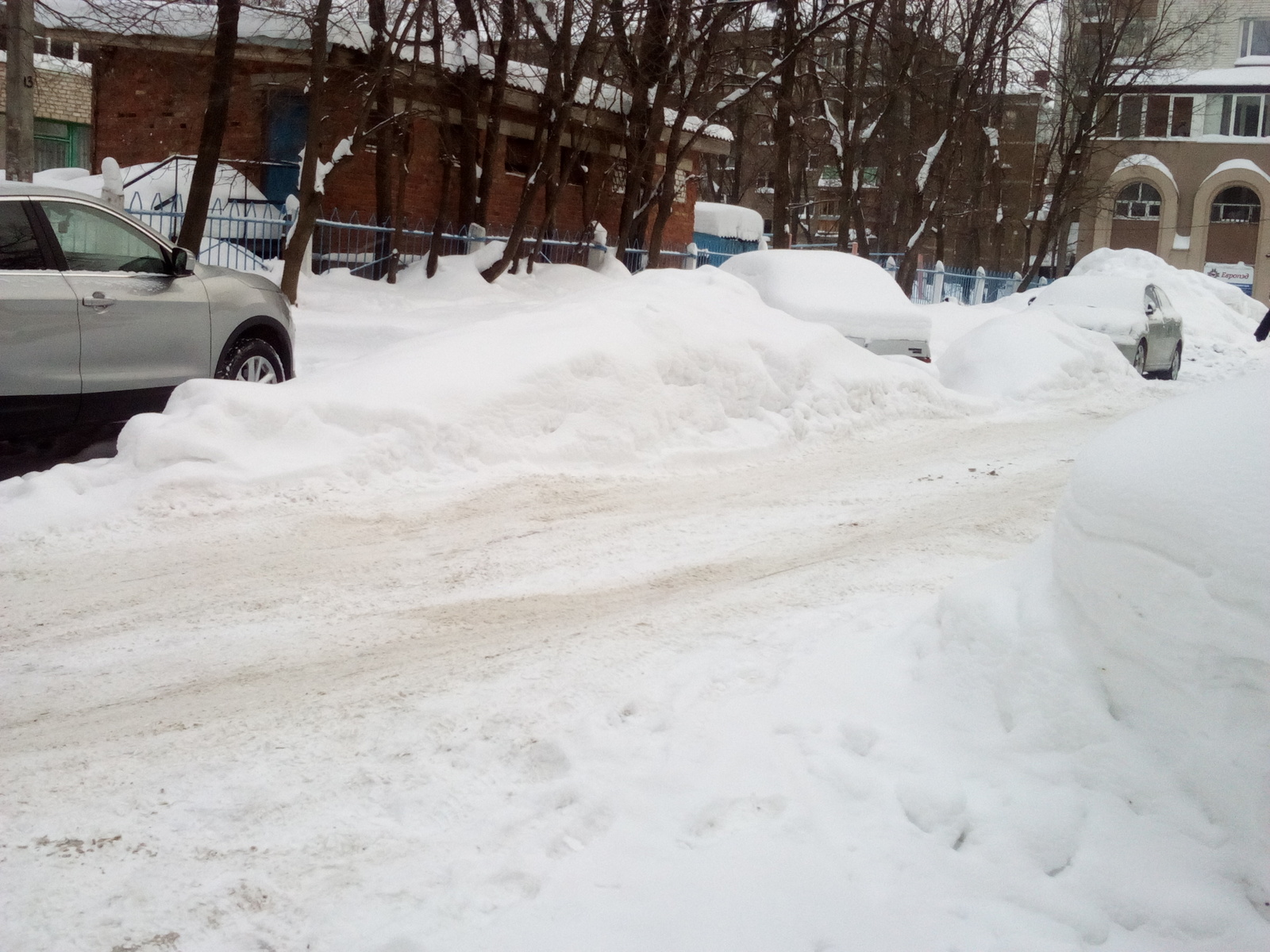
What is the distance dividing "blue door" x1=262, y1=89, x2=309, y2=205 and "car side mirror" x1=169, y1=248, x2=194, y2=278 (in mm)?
13659

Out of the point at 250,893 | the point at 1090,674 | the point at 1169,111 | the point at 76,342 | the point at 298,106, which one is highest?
the point at 1169,111

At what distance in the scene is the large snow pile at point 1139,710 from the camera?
2.97 m

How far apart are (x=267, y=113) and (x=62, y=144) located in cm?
2118

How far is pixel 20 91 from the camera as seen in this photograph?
11.5 m

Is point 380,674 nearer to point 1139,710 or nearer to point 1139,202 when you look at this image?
point 1139,710

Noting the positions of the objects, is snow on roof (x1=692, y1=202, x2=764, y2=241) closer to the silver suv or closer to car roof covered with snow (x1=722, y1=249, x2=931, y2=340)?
car roof covered with snow (x1=722, y1=249, x2=931, y2=340)

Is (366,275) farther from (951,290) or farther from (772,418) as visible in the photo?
(951,290)

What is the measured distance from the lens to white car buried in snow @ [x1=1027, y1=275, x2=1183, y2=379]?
1658 centimetres

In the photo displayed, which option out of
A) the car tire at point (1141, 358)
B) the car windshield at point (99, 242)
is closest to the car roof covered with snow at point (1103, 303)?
the car tire at point (1141, 358)

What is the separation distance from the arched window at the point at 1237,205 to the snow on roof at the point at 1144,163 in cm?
206

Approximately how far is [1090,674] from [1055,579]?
436 mm

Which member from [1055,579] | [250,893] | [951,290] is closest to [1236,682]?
[1055,579]

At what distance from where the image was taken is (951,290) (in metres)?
31.5

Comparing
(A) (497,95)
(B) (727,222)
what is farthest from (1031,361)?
(B) (727,222)
